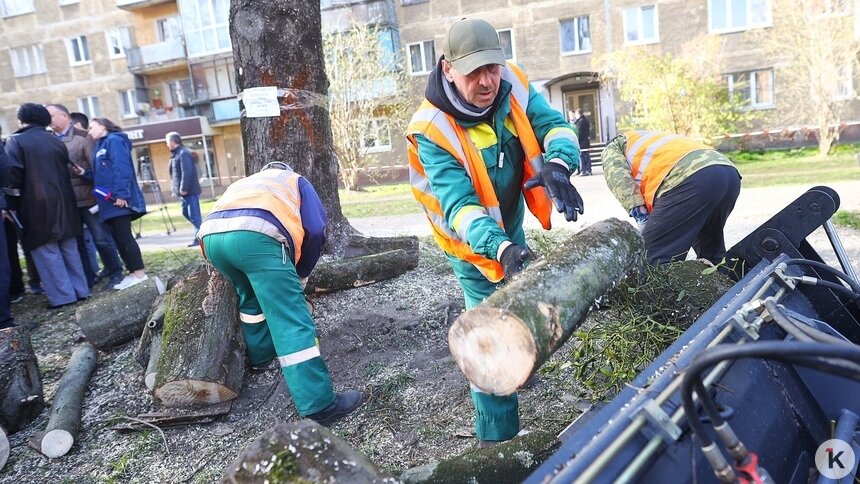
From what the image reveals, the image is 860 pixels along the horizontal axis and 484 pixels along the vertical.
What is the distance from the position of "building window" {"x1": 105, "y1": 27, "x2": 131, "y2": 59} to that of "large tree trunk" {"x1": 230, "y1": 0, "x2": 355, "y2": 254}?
28007 mm

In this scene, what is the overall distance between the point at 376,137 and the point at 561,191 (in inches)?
713

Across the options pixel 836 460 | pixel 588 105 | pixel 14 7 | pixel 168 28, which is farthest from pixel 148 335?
pixel 14 7

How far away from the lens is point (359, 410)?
3066mm

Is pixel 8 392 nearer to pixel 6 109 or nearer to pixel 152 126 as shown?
pixel 152 126

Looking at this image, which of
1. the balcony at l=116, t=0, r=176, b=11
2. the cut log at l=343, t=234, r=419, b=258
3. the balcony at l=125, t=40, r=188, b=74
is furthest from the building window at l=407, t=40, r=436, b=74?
the cut log at l=343, t=234, r=419, b=258

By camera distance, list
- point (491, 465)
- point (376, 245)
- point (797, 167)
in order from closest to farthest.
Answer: point (491, 465), point (376, 245), point (797, 167)

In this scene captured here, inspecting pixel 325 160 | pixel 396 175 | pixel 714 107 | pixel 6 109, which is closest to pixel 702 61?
pixel 714 107

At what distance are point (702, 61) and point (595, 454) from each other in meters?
19.1

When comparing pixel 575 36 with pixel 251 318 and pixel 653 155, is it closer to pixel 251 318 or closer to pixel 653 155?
pixel 653 155

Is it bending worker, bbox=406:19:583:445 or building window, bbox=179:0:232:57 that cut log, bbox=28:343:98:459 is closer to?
bending worker, bbox=406:19:583:445

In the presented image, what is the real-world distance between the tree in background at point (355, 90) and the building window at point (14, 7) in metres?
19.3

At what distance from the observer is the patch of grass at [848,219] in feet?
19.8

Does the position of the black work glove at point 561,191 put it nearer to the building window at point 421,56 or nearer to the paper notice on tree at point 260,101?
the paper notice on tree at point 260,101

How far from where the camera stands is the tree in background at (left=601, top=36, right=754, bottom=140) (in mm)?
16938
